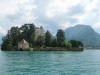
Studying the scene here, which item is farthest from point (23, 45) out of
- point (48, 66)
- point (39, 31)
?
point (48, 66)

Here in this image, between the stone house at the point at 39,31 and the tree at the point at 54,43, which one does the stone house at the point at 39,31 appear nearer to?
the stone house at the point at 39,31

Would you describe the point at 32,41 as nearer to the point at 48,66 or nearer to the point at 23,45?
the point at 23,45

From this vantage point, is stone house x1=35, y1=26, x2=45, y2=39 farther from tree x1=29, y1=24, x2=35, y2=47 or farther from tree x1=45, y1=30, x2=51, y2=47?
tree x1=45, y1=30, x2=51, y2=47

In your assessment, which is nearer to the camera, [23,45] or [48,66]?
[48,66]

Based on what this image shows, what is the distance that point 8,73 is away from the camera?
34688 mm

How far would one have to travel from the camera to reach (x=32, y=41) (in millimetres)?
162875

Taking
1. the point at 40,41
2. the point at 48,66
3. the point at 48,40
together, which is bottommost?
the point at 48,66

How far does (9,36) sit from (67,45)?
3350 centimetres

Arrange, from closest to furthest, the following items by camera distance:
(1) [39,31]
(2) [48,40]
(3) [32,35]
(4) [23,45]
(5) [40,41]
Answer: (4) [23,45] < (5) [40,41] < (3) [32,35] < (2) [48,40] < (1) [39,31]

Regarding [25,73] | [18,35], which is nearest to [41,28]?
[18,35]

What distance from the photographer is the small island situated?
157750mm

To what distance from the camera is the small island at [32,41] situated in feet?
518

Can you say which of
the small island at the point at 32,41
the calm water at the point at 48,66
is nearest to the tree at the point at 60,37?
the small island at the point at 32,41

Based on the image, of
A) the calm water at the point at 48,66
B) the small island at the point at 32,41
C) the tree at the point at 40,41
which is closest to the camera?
the calm water at the point at 48,66
